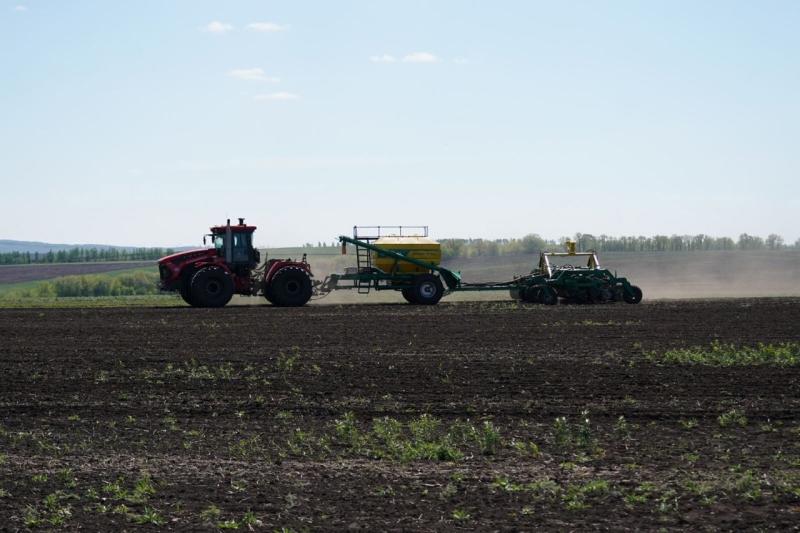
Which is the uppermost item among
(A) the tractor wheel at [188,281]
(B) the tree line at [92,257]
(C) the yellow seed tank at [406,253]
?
(B) the tree line at [92,257]

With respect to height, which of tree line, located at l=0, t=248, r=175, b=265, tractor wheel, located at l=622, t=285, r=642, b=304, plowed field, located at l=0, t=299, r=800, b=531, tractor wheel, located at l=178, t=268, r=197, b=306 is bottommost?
plowed field, located at l=0, t=299, r=800, b=531

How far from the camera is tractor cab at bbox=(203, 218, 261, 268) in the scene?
34094 mm

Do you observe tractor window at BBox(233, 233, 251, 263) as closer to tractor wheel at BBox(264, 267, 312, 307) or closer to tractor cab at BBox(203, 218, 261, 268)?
A: tractor cab at BBox(203, 218, 261, 268)

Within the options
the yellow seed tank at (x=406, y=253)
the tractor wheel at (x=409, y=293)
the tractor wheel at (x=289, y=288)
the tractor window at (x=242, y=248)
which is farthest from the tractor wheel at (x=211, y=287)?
the tractor wheel at (x=409, y=293)

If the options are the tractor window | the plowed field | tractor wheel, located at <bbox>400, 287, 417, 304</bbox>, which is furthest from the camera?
tractor wheel, located at <bbox>400, 287, 417, 304</bbox>

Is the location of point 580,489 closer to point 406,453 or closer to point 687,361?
point 406,453

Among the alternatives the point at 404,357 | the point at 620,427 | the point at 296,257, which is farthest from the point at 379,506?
the point at 296,257

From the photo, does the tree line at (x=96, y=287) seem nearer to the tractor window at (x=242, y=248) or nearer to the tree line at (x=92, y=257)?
the tractor window at (x=242, y=248)

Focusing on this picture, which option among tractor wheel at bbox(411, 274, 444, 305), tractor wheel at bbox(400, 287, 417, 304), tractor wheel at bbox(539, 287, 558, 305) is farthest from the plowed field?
tractor wheel at bbox(400, 287, 417, 304)

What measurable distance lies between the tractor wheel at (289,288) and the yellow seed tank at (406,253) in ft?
9.13

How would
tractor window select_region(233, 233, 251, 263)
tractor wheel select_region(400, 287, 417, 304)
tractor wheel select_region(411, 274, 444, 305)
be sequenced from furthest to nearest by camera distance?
tractor wheel select_region(400, 287, 417, 304) < tractor wheel select_region(411, 274, 444, 305) < tractor window select_region(233, 233, 251, 263)

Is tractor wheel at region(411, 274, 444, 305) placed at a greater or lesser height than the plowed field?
greater

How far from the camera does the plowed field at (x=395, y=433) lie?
9.27 m

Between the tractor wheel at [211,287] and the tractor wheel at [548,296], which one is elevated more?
the tractor wheel at [211,287]
